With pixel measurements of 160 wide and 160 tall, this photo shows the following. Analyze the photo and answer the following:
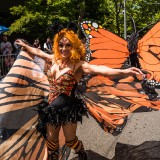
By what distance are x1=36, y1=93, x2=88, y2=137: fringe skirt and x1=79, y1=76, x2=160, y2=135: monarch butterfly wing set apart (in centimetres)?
61

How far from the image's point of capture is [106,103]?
159 inches

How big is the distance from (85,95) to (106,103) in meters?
0.27

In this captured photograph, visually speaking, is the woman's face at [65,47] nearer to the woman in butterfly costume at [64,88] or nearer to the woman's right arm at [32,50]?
the woman in butterfly costume at [64,88]

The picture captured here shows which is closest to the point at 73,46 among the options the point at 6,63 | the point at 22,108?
the point at 22,108

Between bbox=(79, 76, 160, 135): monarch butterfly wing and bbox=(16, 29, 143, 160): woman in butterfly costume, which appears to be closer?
bbox=(16, 29, 143, 160): woman in butterfly costume

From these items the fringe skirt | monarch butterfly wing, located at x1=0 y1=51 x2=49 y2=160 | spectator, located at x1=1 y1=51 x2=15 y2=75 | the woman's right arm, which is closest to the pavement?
monarch butterfly wing, located at x1=0 y1=51 x2=49 y2=160

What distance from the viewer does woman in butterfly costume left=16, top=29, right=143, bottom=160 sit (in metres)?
3.11

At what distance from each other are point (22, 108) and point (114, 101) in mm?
1154

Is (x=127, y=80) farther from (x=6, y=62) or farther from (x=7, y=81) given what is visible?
(x=6, y=62)

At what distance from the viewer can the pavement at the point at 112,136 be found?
13.9 ft

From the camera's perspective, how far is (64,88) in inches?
124

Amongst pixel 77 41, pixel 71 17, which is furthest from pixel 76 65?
pixel 71 17

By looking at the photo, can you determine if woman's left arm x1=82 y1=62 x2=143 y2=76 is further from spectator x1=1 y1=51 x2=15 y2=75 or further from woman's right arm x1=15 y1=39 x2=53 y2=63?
spectator x1=1 y1=51 x2=15 y2=75

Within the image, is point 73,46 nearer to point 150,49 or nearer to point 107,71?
point 107,71
